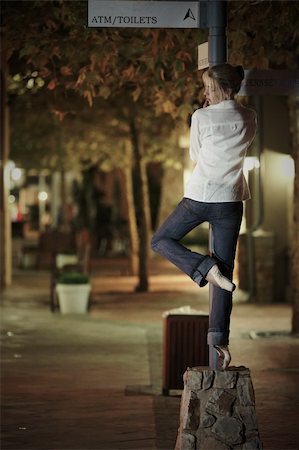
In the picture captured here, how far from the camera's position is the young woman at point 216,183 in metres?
7.64

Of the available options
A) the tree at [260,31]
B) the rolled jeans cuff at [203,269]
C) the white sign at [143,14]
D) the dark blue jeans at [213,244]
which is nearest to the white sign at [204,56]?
the white sign at [143,14]

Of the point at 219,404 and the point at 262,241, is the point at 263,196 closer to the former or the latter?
the point at 262,241

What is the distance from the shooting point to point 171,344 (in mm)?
12195

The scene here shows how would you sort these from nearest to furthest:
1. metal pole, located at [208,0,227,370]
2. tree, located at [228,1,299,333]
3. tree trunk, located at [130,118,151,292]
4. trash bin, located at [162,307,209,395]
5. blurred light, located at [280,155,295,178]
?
metal pole, located at [208,0,227,370] < trash bin, located at [162,307,209,395] < tree, located at [228,1,299,333] < blurred light, located at [280,155,295,178] < tree trunk, located at [130,118,151,292]

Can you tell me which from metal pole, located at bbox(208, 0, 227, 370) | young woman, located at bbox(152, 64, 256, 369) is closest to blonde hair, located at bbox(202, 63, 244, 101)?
young woman, located at bbox(152, 64, 256, 369)

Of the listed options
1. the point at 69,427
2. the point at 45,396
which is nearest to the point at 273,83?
the point at 69,427

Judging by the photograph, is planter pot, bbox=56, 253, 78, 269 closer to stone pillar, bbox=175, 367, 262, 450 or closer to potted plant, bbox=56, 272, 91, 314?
potted plant, bbox=56, 272, 91, 314

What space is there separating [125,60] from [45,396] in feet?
15.7

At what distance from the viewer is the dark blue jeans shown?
7.70 metres

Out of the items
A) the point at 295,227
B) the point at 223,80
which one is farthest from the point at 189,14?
the point at 295,227

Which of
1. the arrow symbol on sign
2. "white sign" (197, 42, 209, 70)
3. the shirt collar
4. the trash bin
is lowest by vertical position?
the trash bin

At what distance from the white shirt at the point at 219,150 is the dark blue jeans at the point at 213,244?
79mm

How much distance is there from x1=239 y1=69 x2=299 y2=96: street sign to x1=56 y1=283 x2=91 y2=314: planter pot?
37.4ft

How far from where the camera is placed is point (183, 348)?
1216 cm
